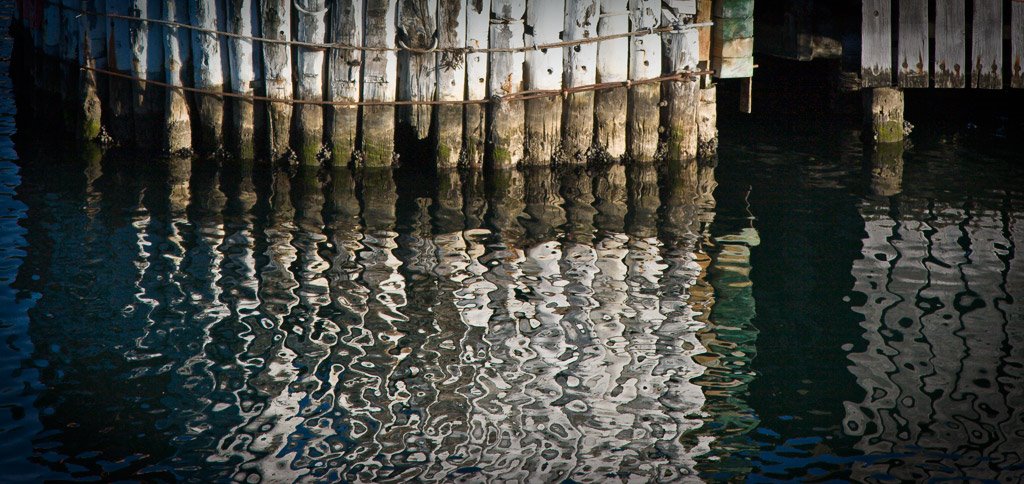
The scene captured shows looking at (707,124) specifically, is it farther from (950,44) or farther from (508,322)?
(508,322)

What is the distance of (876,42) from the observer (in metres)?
13.9

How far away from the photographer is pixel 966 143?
48.2 feet

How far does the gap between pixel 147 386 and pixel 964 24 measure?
1105 cm

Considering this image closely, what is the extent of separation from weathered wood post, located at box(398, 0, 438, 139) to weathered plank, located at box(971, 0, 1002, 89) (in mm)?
6924

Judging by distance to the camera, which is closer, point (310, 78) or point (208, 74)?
point (310, 78)

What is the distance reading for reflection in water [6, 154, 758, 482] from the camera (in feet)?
22.7

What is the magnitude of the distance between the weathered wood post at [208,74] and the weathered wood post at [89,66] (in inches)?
58.5

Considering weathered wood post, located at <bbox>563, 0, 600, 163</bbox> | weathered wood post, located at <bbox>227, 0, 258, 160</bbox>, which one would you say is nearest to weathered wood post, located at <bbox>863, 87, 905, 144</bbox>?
weathered wood post, located at <bbox>563, 0, 600, 163</bbox>

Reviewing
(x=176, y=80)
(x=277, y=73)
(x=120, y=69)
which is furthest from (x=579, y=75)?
(x=120, y=69)

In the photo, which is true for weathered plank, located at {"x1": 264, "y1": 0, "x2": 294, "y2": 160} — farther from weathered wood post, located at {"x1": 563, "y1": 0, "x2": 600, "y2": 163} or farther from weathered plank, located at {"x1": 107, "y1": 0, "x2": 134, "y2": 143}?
weathered wood post, located at {"x1": 563, "y1": 0, "x2": 600, "y2": 163}

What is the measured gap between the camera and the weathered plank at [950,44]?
13.7 m

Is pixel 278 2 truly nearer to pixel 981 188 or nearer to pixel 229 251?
pixel 229 251

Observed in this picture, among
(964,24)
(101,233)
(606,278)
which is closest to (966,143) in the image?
(964,24)

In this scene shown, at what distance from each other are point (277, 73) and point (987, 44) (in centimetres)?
890
